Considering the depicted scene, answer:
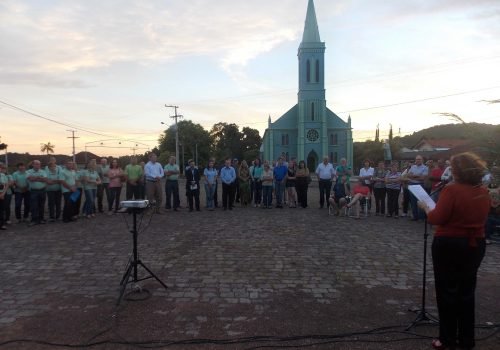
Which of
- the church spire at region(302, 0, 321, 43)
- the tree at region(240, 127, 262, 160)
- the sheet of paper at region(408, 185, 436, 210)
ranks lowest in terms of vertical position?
the sheet of paper at region(408, 185, 436, 210)

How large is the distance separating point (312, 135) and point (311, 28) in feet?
53.3

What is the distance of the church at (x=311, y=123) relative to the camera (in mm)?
58312

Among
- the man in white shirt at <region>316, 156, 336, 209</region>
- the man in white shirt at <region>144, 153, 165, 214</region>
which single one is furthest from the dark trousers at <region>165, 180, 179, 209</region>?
the man in white shirt at <region>316, 156, 336, 209</region>

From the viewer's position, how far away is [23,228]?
10320 millimetres

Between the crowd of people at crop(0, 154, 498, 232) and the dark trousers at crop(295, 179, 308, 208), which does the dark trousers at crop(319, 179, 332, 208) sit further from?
the dark trousers at crop(295, 179, 308, 208)

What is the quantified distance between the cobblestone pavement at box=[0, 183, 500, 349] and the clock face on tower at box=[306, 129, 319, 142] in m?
50.2

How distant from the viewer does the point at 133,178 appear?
41.8 ft

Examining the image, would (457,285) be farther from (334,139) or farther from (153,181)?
(334,139)

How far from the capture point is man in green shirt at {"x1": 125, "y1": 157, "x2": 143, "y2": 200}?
1276cm

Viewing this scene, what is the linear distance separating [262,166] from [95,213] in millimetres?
6067

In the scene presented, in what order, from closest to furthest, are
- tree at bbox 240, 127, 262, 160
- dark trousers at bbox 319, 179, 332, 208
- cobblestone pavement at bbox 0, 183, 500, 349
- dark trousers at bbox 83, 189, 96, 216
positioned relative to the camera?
cobblestone pavement at bbox 0, 183, 500, 349 → dark trousers at bbox 83, 189, 96, 216 → dark trousers at bbox 319, 179, 332, 208 → tree at bbox 240, 127, 262, 160

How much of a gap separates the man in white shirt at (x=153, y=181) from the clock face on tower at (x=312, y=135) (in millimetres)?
48271

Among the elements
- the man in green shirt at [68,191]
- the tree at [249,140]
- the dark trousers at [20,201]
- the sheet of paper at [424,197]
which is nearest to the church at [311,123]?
the tree at [249,140]

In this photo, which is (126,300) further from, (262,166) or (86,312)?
(262,166)
